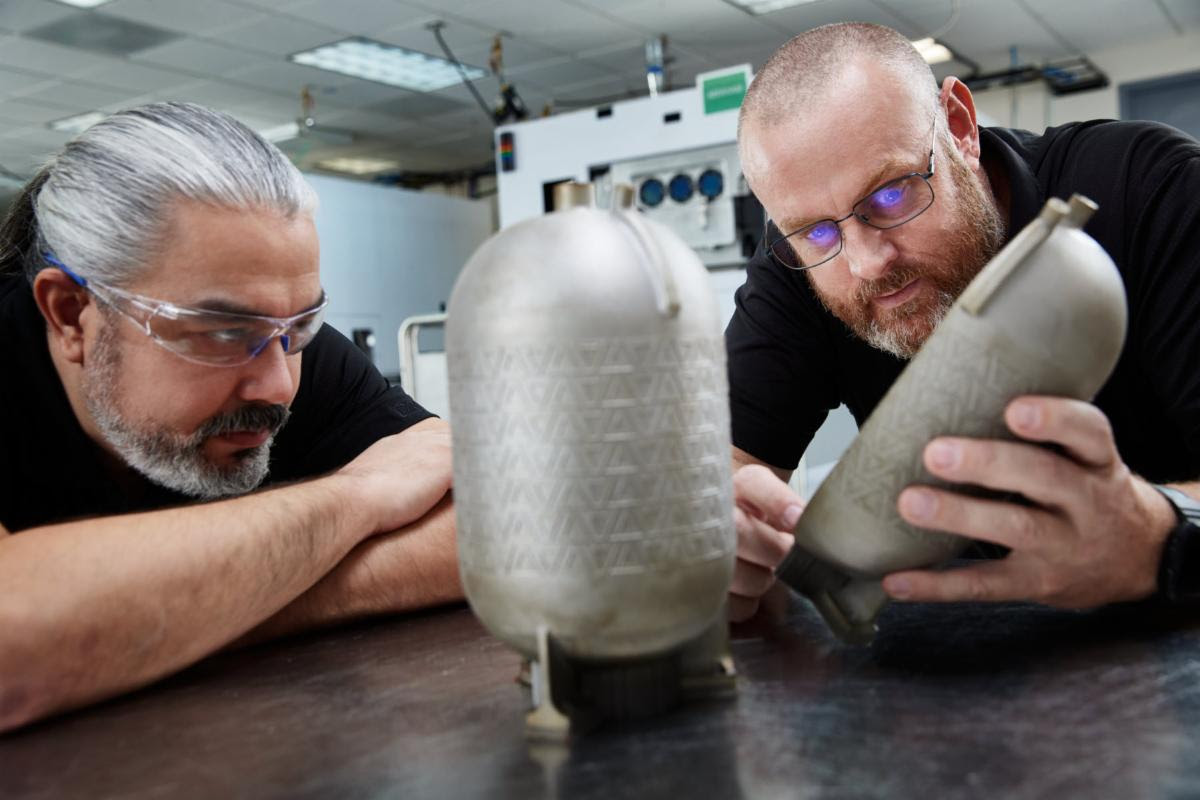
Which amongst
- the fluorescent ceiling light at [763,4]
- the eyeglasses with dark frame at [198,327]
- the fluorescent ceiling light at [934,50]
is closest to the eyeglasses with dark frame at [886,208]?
the eyeglasses with dark frame at [198,327]

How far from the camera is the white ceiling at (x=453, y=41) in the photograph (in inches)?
210

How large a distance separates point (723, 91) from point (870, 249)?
2758 millimetres

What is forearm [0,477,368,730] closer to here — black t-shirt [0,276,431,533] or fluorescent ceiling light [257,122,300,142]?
black t-shirt [0,276,431,533]

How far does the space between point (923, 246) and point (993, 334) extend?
0.78 m

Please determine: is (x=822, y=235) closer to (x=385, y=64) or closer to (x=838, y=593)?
(x=838, y=593)

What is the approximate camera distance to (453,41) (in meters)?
5.88

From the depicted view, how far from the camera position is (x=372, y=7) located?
5.25 m

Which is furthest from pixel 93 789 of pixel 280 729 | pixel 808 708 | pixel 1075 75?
pixel 1075 75

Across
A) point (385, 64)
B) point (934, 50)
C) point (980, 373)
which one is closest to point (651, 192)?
point (385, 64)

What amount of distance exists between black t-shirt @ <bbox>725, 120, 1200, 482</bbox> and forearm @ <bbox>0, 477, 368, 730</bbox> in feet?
2.56

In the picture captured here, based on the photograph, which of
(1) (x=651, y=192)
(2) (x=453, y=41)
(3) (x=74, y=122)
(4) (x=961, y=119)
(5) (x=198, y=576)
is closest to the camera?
(5) (x=198, y=576)

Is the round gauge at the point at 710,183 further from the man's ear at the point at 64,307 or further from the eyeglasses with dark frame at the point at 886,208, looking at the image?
the man's ear at the point at 64,307

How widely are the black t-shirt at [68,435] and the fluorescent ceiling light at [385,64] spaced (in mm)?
4929

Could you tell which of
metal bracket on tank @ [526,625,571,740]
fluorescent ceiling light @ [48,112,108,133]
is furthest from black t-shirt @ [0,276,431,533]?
fluorescent ceiling light @ [48,112,108,133]
